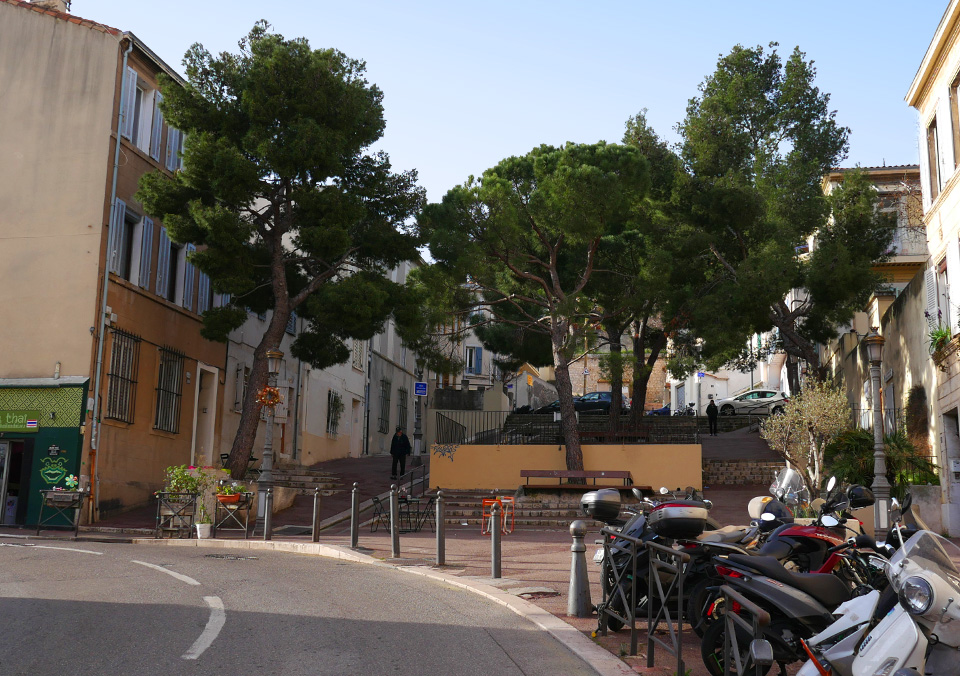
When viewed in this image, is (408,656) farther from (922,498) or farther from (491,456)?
(491,456)

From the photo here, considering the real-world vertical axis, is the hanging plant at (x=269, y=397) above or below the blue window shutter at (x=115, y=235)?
below

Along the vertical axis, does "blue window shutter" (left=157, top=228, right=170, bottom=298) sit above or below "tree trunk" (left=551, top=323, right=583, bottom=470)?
above

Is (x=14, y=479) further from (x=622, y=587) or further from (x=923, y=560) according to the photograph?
(x=923, y=560)

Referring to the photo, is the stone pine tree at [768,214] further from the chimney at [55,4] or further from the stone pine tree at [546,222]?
the chimney at [55,4]

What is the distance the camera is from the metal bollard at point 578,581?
28.1 ft


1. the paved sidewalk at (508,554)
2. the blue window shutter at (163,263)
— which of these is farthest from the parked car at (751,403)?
the blue window shutter at (163,263)

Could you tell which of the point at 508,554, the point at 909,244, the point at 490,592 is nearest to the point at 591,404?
the point at 909,244

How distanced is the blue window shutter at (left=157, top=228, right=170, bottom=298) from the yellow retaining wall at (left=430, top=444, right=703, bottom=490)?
8097mm

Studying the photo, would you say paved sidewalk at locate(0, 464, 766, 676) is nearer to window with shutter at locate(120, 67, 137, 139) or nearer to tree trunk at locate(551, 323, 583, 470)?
tree trunk at locate(551, 323, 583, 470)

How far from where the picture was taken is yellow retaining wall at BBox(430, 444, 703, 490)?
24812mm

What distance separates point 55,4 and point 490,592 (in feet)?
70.1

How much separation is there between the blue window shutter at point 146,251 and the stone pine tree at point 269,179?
115 cm

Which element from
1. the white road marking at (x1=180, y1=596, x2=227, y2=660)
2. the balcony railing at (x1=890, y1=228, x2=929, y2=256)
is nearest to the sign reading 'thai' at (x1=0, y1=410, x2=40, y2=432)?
the white road marking at (x1=180, y1=596, x2=227, y2=660)

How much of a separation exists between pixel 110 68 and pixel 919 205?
22208 millimetres
